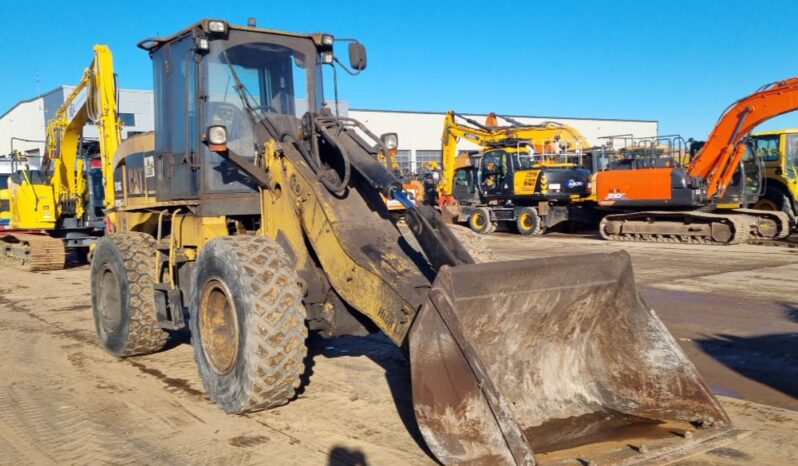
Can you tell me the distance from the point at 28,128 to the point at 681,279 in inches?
1403

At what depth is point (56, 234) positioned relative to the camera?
54.0 ft

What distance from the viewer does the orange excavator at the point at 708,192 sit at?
1586 centimetres

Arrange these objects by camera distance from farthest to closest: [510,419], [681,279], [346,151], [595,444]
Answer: [681,279] < [346,151] < [595,444] < [510,419]

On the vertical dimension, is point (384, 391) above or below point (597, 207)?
below

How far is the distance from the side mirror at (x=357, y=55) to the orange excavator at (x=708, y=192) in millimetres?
12317

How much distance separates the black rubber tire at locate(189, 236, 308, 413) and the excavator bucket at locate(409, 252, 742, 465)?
1.22m

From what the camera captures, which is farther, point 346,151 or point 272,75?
point 272,75

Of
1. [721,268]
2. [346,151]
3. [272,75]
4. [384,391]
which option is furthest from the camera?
[721,268]

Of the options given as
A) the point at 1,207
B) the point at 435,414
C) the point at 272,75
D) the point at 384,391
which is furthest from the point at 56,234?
the point at 435,414

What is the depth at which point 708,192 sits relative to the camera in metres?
16.7

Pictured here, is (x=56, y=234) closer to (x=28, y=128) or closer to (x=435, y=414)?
(x=435, y=414)

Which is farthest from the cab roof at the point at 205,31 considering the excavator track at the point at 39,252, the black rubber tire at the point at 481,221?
the black rubber tire at the point at 481,221

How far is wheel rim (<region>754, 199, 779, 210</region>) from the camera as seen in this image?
61.2ft

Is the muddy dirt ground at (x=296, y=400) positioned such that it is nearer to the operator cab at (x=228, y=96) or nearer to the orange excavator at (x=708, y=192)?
the operator cab at (x=228, y=96)
